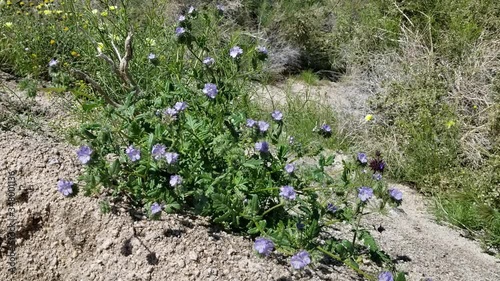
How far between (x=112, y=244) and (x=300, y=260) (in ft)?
2.51

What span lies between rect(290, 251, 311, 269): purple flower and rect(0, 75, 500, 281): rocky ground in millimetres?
180

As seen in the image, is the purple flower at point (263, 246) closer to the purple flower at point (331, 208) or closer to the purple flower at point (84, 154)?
the purple flower at point (331, 208)

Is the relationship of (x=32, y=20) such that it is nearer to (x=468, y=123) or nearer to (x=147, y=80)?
(x=147, y=80)

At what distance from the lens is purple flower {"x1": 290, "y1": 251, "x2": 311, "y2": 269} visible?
2014mm

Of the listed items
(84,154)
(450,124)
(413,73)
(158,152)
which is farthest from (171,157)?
(413,73)

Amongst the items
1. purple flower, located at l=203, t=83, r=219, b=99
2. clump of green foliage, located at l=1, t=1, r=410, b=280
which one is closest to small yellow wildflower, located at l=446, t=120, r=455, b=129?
clump of green foliage, located at l=1, t=1, r=410, b=280

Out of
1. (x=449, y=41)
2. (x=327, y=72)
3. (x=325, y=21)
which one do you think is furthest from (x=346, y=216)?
(x=325, y=21)

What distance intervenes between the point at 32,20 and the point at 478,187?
3474mm

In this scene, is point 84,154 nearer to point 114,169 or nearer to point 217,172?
point 114,169

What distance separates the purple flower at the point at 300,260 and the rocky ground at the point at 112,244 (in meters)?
0.18

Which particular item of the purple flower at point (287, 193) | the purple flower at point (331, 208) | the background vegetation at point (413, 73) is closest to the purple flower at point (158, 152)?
the purple flower at point (287, 193)

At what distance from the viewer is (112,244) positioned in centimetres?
229

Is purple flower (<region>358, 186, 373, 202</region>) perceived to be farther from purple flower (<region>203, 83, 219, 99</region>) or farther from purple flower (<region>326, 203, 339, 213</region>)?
purple flower (<region>203, 83, 219, 99</region>)

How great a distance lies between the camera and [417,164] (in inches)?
163
